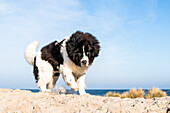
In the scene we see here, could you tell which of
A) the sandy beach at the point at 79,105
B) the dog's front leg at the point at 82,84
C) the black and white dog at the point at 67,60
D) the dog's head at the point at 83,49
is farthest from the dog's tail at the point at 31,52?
the sandy beach at the point at 79,105

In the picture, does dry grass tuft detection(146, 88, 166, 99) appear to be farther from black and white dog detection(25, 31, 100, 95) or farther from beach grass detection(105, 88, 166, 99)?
black and white dog detection(25, 31, 100, 95)

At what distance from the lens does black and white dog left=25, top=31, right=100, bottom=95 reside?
20.9 ft

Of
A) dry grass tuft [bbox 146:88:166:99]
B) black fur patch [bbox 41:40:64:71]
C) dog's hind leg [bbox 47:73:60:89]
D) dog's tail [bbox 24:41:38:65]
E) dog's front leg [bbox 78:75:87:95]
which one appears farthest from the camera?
dry grass tuft [bbox 146:88:166:99]

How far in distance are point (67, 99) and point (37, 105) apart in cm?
56

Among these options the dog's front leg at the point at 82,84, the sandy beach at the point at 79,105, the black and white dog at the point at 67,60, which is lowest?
the sandy beach at the point at 79,105

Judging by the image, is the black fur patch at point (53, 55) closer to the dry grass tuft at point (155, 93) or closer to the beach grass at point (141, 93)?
the beach grass at point (141, 93)

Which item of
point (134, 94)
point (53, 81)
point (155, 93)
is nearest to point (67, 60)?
point (53, 81)

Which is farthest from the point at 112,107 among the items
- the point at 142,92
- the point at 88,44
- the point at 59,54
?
the point at 142,92

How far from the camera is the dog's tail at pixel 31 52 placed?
26.6ft

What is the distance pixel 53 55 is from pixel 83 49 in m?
1.36

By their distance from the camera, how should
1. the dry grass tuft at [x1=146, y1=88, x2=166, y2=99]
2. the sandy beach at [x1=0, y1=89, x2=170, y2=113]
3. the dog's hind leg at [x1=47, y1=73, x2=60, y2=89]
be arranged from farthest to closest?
the dry grass tuft at [x1=146, y1=88, x2=166, y2=99] → the dog's hind leg at [x1=47, y1=73, x2=60, y2=89] → the sandy beach at [x1=0, y1=89, x2=170, y2=113]

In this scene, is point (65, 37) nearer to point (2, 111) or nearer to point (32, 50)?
point (32, 50)

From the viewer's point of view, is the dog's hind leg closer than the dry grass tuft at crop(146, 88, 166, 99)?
Yes

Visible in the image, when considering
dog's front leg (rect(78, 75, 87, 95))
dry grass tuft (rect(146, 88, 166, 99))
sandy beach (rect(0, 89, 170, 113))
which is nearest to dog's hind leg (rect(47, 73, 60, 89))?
dog's front leg (rect(78, 75, 87, 95))
